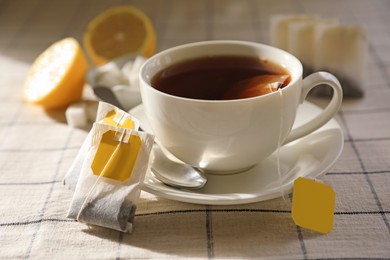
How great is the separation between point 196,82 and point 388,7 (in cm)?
105

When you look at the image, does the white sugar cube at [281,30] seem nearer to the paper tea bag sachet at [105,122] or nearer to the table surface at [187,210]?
the table surface at [187,210]

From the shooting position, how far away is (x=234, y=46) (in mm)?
851

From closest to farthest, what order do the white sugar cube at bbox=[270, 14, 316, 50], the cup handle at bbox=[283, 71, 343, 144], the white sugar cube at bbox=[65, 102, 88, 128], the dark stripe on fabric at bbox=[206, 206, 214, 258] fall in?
the dark stripe on fabric at bbox=[206, 206, 214, 258], the cup handle at bbox=[283, 71, 343, 144], the white sugar cube at bbox=[65, 102, 88, 128], the white sugar cube at bbox=[270, 14, 316, 50]

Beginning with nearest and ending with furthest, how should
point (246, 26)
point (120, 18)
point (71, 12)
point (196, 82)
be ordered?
point (196, 82) < point (120, 18) < point (246, 26) < point (71, 12)

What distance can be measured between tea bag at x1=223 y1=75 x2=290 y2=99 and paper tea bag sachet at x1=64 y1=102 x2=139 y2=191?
0.14 metres

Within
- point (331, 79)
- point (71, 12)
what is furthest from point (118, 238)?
point (71, 12)

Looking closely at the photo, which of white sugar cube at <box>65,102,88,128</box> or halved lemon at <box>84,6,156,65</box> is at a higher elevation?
white sugar cube at <box>65,102,88,128</box>

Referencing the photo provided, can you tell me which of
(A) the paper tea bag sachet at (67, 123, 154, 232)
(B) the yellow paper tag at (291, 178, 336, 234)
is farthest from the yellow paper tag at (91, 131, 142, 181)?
(B) the yellow paper tag at (291, 178, 336, 234)

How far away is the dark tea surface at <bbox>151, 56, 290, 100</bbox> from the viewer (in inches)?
29.7

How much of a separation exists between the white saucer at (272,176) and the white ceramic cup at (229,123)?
0.9 inches

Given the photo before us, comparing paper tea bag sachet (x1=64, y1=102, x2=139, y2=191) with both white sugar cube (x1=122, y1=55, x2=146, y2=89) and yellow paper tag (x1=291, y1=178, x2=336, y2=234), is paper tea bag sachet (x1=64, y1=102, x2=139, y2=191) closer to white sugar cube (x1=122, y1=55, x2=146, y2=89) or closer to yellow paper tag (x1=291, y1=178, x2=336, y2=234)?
yellow paper tag (x1=291, y1=178, x2=336, y2=234)

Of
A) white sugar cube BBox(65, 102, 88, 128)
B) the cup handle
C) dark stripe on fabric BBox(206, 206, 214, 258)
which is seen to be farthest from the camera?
white sugar cube BBox(65, 102, 88, 128)

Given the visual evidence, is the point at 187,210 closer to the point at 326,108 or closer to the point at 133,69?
the point at 326,108

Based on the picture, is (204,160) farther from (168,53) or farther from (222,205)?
(168,53)
